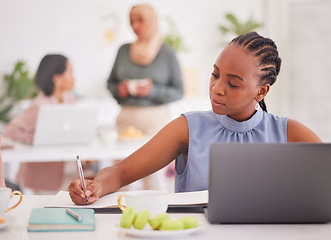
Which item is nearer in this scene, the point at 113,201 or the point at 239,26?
the point at 113,201

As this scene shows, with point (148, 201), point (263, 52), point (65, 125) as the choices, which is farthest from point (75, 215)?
point (65, 125)

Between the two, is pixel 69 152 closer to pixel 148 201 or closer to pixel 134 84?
pixel 134 84

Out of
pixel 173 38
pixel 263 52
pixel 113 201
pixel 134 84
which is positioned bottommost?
pixel 113 201

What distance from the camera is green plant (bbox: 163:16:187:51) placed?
259 inches

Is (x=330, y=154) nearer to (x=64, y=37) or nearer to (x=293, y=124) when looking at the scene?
(x=293, y=124)

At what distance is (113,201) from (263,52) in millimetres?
593

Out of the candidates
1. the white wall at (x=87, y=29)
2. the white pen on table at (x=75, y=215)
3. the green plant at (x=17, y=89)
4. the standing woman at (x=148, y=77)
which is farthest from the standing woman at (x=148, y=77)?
the white wall at (x=87, y=29)

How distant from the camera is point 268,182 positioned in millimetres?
1021

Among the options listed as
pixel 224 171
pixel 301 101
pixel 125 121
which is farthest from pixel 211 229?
pixel 301 101

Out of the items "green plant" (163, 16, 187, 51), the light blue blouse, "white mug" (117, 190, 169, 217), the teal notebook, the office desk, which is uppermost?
"green plant" (163, 16, 187, 51)

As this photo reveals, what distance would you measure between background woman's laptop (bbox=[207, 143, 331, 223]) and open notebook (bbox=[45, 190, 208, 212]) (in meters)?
0.17

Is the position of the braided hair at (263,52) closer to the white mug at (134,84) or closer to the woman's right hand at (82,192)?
the woman's right hand at (82,192)

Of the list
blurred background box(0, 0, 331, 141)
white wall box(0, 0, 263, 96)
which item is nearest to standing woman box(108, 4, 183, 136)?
blurred background box(0, 0, 331, 141)

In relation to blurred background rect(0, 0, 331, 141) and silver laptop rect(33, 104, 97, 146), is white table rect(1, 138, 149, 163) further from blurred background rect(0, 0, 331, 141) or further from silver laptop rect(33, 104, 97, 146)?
blurred background rect(0, 0, 331, 141)
